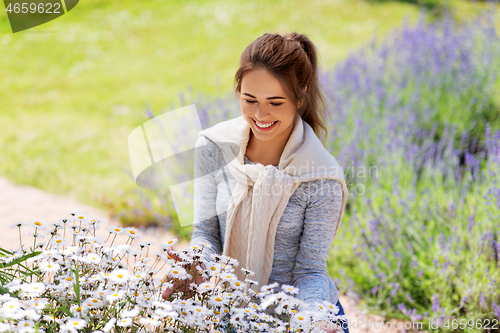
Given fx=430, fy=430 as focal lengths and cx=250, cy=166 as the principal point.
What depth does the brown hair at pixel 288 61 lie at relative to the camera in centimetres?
165

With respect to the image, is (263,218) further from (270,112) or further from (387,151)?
(387,151)

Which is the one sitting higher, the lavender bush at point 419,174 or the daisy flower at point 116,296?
the daisy flower at point 116,296

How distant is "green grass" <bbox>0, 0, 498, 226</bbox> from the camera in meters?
4.77

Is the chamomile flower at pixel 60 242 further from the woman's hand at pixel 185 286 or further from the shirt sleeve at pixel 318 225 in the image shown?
the shirt sleeve at pixel 318 225

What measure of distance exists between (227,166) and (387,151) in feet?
6.47

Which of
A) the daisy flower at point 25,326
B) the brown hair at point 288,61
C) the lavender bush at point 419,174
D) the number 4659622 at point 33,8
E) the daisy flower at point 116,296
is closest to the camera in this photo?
the daisy flower at point 25,326

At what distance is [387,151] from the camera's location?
11.3 feet

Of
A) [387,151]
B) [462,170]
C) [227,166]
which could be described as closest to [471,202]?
[387,151]

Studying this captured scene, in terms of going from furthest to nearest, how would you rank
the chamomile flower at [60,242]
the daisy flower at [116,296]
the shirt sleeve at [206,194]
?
1. the shirt sleeve at [206,194]
2. the chamomile flower at [60,242]
3. the daisy flower at [116,296]

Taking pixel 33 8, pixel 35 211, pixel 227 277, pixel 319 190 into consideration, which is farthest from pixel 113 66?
pixel 227 277

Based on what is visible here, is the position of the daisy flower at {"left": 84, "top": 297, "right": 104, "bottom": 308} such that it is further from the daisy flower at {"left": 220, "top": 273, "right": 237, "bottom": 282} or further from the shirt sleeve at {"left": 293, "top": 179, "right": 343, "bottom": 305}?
the shirt sleeve at {"left": 293, "top": 179, "right": 343, "bottom": 305}

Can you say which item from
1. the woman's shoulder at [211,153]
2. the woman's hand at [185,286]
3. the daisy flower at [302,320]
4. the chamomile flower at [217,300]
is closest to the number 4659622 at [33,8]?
the woman's shoulder at [211,153]

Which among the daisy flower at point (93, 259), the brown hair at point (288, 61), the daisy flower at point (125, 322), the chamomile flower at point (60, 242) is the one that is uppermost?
the brown hair at point (288, 61)

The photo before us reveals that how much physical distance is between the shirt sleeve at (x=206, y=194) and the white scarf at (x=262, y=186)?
68 mm
